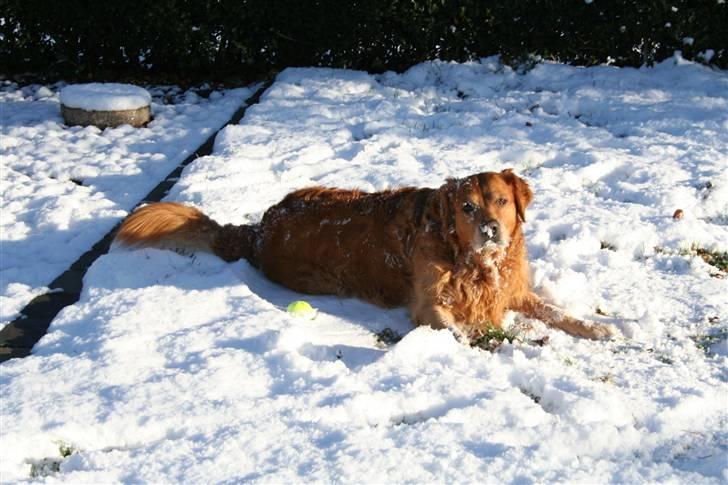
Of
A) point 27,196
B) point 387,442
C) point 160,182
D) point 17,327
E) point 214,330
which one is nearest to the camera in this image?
point 387,442

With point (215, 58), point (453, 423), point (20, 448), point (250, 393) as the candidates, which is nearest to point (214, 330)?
point (250, 393)

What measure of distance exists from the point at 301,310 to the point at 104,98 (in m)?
4.49

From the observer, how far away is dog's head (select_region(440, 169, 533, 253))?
3.96 meters

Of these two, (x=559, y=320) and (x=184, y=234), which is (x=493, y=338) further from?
(x=184, y=234)

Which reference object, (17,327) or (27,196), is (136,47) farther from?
(17,327)

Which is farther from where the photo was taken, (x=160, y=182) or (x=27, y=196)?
(x=160, y=182)

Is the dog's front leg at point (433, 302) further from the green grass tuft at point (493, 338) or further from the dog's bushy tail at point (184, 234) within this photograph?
the dog's bushy tail at point (184, 234)

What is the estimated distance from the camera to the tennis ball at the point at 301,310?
420cm

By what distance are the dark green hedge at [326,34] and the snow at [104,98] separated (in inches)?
61.9

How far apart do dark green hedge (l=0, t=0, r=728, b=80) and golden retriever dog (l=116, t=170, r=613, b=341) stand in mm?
4652

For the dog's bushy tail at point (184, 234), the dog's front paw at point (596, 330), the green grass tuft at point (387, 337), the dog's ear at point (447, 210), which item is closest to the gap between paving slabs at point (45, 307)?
the dog's bushy tail at point (184, 234)

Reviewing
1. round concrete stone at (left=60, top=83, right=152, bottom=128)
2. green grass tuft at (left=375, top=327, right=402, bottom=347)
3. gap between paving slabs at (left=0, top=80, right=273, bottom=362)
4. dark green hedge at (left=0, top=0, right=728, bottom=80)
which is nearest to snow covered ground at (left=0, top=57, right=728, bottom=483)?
green grass tuft at (left=375, top=327, right=402, bottom=347)

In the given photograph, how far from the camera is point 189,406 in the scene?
3.28m

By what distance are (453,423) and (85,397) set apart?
1510 mm
